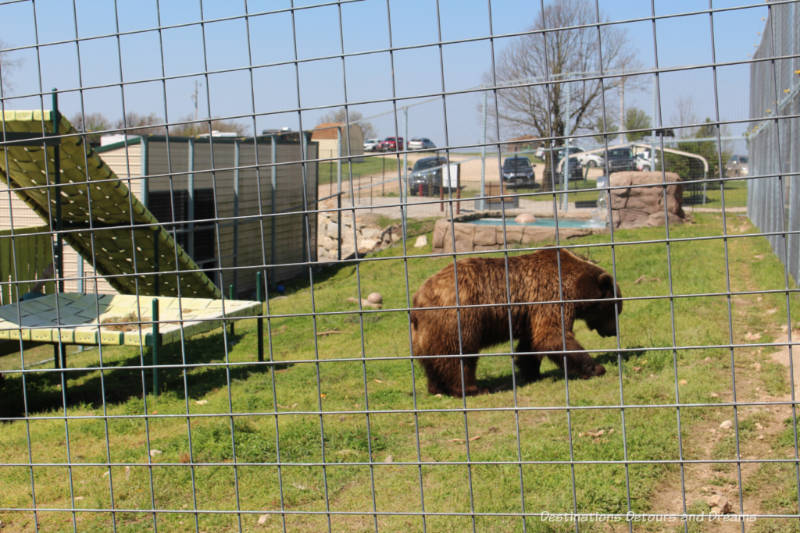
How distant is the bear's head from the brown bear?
0.04ft

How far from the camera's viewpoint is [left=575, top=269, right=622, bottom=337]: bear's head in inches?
312

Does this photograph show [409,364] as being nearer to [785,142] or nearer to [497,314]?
[497,314]

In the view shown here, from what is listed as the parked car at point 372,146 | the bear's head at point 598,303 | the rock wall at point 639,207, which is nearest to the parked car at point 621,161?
the rock wall at point 639,207

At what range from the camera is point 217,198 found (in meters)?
14.0

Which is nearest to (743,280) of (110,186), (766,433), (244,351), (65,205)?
(766,433)

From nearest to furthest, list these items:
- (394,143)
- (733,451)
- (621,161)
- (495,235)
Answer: (733,451) → (394,143) → (495,235) → (621,161)

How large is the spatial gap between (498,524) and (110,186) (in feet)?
21.8

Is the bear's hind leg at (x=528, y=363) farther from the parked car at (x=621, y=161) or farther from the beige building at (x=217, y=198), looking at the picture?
the parked car at (x=621, y=161)

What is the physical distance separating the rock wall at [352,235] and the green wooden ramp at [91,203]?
34.6ft

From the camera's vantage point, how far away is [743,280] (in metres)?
12.1

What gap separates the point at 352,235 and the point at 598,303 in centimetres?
1566

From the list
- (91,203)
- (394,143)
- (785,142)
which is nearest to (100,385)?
(91,203)

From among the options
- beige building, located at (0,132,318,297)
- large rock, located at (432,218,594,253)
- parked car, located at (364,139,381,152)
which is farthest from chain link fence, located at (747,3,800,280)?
beige building, located at (0,132,318,297)

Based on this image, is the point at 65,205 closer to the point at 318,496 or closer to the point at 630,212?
the point at 318,496
